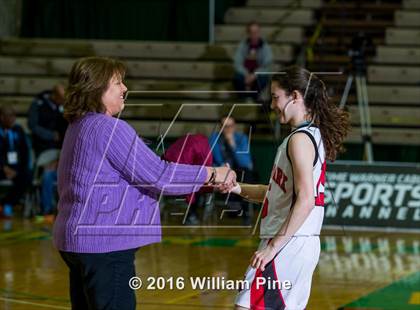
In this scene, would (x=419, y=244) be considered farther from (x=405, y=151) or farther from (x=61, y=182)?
(x=61, y=182)

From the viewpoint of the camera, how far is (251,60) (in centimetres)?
1675

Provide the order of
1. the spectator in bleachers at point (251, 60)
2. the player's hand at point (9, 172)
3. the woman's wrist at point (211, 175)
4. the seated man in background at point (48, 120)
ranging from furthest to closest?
the spectator in bleachers at point (251, 60), the seated man in background at point (48, 120), the player's hand at point (9, 172), the woman's wrist at point (211, 175)

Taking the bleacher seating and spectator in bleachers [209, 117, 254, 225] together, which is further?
the bleacher seating

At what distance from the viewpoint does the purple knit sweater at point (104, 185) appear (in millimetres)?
4527

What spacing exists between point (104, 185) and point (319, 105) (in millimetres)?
1281

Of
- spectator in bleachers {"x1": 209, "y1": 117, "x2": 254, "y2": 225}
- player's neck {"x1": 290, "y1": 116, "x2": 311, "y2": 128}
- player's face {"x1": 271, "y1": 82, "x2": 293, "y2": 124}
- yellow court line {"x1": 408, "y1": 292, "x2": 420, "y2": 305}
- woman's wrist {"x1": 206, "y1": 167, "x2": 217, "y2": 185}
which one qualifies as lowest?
yellow court line {"x1": 408, "y1": 292, "x2": 420, "y2": 305}

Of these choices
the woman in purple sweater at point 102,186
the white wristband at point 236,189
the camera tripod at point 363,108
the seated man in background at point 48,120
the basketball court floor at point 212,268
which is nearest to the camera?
the woman in purple sweater at point 102,186

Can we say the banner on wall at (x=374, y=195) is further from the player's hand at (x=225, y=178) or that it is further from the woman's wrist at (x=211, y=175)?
the woman's wrist at (x=211, y=175)

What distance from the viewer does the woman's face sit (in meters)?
4.60

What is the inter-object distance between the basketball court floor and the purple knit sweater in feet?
11.4

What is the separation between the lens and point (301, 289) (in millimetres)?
5062

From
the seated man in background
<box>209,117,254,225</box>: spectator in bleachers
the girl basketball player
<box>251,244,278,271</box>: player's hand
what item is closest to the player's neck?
the girl basketball player

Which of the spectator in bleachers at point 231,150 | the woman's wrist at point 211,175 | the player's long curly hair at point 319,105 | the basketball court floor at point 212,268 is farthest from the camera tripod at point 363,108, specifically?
the woman's wrist at point 211,175

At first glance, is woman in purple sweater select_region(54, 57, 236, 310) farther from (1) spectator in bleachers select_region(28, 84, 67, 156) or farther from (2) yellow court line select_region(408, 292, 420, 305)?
(1) spectator in bleachers select_region(28, 84, 67, 156)
